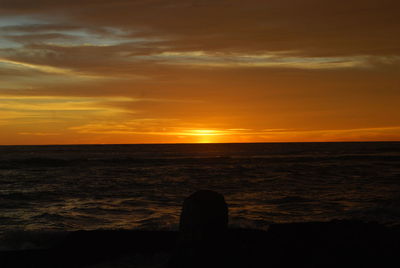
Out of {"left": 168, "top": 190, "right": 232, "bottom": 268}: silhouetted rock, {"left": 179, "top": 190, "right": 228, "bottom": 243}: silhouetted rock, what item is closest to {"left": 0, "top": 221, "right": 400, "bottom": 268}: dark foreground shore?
{"left": 168, "top": 190, "right": 232, "bottom": 268}: silhouetted rock

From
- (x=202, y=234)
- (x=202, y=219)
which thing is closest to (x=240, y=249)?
(x=202, y=234)

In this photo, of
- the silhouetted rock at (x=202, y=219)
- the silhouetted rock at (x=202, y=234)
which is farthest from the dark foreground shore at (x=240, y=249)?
the silhouetted rock at (x=202, y=219)

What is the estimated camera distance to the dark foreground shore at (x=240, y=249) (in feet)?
25.6

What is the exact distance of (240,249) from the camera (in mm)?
8359

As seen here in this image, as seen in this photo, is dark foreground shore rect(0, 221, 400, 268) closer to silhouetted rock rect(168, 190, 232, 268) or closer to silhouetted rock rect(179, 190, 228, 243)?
silhouetted rock rect(168, 190, 232, 268)

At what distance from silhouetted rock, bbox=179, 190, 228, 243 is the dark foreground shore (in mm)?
193

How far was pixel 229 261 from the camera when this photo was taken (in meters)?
7.90

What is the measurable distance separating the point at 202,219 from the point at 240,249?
3.44ft

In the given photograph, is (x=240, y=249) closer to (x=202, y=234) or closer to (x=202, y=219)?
(x=202, y=234)

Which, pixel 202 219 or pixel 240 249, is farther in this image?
pixel 240 249

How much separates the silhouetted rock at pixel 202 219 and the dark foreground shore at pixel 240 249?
193mm

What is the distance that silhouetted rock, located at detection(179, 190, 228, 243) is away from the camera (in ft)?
26.6

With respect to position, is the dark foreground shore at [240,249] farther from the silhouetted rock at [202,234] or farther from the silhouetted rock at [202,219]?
the silhouetted rock at [202,219]

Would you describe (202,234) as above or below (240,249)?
above
